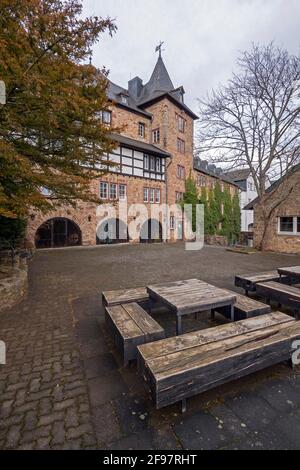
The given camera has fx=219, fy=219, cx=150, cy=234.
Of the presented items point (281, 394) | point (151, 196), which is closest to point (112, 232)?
point (151, 196)

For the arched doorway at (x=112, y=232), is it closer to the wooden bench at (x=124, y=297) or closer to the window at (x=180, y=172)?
the window at (x=180, y=172)

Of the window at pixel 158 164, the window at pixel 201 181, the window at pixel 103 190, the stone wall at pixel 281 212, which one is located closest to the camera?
the stone wall at pixel 281 212

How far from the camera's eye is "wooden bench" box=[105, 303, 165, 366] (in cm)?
246

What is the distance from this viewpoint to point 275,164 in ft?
41.6

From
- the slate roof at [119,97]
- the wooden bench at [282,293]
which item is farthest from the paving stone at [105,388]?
the slate roof at [119,97]

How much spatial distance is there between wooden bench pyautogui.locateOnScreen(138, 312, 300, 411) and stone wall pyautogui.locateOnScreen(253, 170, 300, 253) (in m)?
11.7

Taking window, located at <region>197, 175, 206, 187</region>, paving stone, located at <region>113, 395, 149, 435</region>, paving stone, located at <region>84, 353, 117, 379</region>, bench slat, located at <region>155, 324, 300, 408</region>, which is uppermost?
window, located at <region>197, 175, 206, 187</region>

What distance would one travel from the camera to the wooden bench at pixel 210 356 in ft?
5.79

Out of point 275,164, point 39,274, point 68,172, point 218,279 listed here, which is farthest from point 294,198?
point 39,274

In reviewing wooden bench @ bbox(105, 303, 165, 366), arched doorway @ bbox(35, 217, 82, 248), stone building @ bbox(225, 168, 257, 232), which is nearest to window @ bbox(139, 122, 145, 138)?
arched doorway @ bbox(35, 217, 82, 248)

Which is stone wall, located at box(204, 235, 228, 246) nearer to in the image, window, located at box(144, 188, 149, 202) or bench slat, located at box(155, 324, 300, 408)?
window, located at box(144, 188, 149, 202)

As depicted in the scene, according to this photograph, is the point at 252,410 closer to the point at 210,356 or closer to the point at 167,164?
the point at 210,356

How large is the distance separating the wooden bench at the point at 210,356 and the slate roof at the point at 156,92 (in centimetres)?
2080

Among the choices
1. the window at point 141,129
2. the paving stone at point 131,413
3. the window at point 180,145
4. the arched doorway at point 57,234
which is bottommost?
the paving stone at point 131,413
